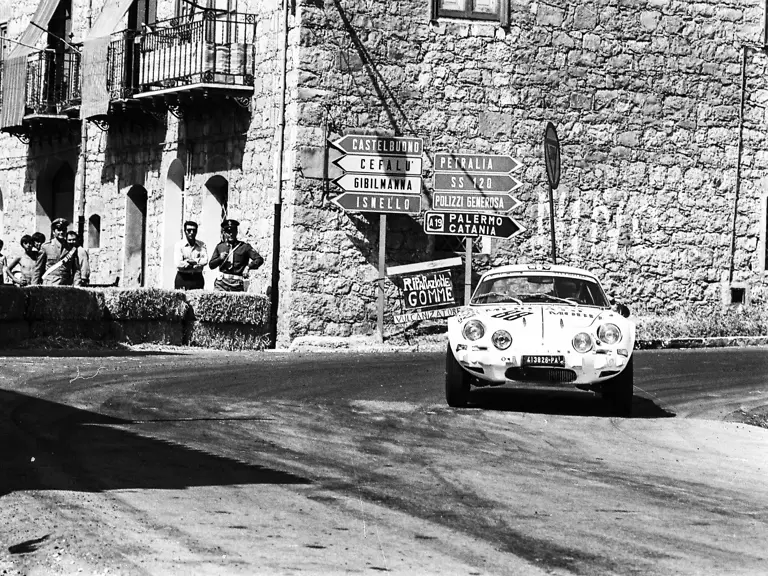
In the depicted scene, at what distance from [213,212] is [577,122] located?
6.68m

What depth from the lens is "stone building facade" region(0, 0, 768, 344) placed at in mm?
23016

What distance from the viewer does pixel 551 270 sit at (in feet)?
45.2

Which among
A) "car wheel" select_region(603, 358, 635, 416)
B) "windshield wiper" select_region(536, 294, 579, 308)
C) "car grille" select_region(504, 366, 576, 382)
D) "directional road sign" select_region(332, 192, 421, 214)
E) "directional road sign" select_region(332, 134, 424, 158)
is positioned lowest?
"car wheel" select_region(603, 358, 635, 416)

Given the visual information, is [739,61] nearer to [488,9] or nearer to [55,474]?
[488,9]

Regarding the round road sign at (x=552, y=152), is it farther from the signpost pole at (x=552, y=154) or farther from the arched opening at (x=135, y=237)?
the arched opening at (x=135, y=237)

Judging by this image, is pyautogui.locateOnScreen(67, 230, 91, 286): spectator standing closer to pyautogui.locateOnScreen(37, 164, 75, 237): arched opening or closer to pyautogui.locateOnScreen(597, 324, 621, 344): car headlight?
pyautogui.locateOnScreen(37, 164, 75, 237): arched opening

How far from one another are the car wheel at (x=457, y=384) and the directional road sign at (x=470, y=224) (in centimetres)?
1042

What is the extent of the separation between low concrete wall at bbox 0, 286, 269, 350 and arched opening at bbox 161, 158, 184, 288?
607 cm

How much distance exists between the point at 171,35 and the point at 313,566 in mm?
20351

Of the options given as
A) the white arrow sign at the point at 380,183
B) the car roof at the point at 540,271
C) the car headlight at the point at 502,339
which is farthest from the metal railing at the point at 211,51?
the car headlight at the point at 502,339

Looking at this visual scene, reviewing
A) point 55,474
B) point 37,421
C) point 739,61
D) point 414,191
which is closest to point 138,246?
point 414,191

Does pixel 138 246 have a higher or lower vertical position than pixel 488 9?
lower

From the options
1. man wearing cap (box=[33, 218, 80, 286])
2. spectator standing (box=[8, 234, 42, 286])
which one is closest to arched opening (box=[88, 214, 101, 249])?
spectator standing (box=[8, 234, 42, 286])

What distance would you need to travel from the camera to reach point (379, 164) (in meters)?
22.8
